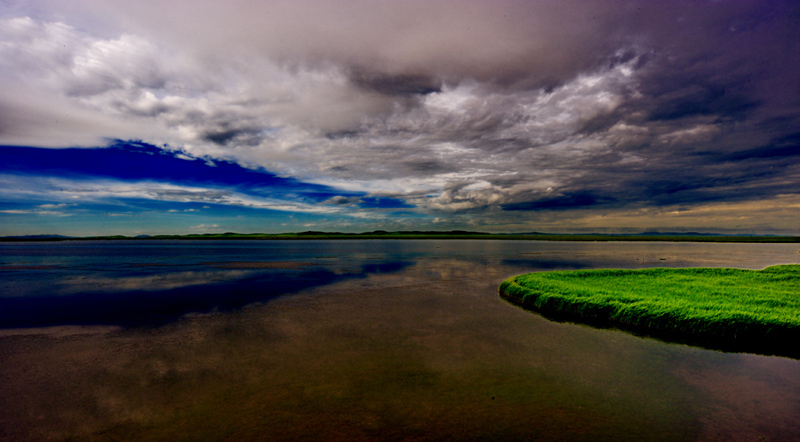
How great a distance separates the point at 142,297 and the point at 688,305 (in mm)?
37101

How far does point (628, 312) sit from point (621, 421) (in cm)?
1205

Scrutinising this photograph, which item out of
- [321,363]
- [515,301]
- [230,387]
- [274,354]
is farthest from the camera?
[515,301]

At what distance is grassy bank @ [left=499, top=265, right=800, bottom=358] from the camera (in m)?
14.8

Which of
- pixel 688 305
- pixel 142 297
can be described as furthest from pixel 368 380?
pixel 142 297

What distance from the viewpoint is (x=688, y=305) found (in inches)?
717

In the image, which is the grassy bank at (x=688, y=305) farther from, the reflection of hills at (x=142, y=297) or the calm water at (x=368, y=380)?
the reflection of hills at (x=142, y=297)

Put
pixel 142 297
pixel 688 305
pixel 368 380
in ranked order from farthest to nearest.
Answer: pixel 142 297, pixel 688 305, pixel 368 380

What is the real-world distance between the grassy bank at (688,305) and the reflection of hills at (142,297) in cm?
2072

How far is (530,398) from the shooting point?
9.92 m

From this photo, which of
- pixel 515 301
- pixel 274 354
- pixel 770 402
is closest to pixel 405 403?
pixel 274 354

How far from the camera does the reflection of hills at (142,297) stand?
19.7 metres

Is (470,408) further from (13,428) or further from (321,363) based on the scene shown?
(13,428)

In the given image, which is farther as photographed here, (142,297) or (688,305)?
(142,297)

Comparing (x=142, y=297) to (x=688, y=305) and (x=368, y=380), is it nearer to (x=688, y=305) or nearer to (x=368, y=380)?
(x=368, y=380)
